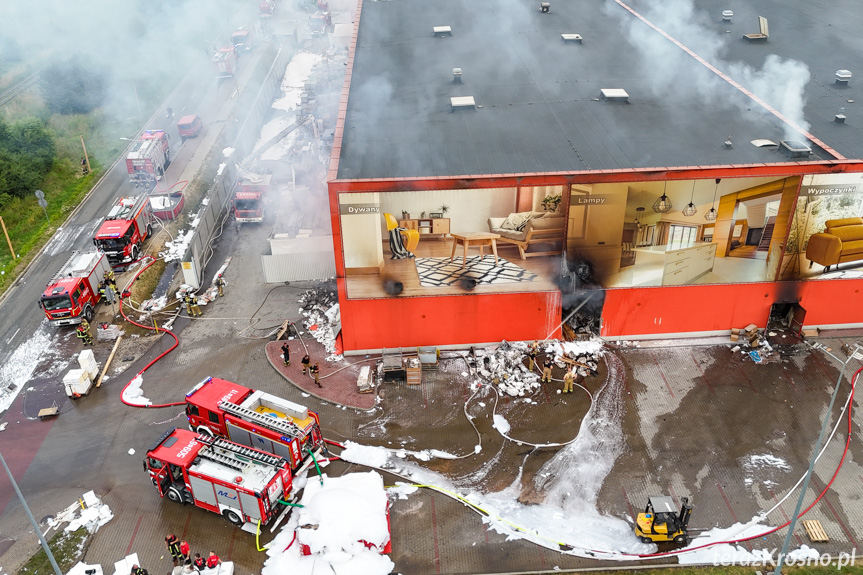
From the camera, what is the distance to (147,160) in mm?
39969

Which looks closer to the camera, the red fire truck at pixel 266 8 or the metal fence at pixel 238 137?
the metal fence at pixel 238 137

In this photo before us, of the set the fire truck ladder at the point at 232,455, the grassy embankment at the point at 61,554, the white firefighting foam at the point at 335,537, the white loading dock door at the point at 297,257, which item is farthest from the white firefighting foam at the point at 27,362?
the white firefighting foam at the point at 335,537

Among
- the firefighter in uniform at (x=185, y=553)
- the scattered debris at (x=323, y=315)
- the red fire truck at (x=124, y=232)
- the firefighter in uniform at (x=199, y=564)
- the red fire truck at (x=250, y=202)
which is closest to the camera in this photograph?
the firefighter in uniform at (x=199, y=564)

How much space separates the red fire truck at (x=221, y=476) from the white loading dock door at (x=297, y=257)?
11992mm

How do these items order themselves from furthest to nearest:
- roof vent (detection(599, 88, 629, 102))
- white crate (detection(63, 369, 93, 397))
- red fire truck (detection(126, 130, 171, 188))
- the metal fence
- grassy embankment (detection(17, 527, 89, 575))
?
1. red fire truck (detection(126, 130, 171, 188))
2. the metal fence
3. roof vent (detection(599, 88, 629, 102))
4. white crate (detection(63, 369, 93, 397))
5. grassy embankment (detection(17, 527, 89, 575))

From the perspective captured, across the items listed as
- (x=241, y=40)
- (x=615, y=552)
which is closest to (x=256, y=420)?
(x=615, y=552)

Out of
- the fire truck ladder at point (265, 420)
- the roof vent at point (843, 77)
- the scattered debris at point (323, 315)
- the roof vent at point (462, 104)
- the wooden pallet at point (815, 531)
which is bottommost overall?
the scattered debris at point (323, 315)

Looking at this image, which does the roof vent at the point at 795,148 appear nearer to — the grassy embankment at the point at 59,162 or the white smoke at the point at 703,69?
the white smoke at the point at 703,69

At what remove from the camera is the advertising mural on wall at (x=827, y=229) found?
2366cm

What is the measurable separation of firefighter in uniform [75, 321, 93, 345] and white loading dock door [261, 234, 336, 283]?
811 centimetres

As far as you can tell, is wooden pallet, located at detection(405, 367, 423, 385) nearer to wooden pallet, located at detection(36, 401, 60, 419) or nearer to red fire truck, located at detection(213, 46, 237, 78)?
wooden pallet, located at detection(36, 401, 60, 419)

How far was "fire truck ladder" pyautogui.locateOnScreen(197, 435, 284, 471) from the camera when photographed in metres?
19.0

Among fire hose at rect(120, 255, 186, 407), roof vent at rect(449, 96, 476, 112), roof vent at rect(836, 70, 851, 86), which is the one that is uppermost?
roof vent at rect(836, 70, 851, 86)

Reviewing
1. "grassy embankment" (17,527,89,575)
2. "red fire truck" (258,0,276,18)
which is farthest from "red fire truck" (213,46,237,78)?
"grassy embankment" (17,527,89,575)
